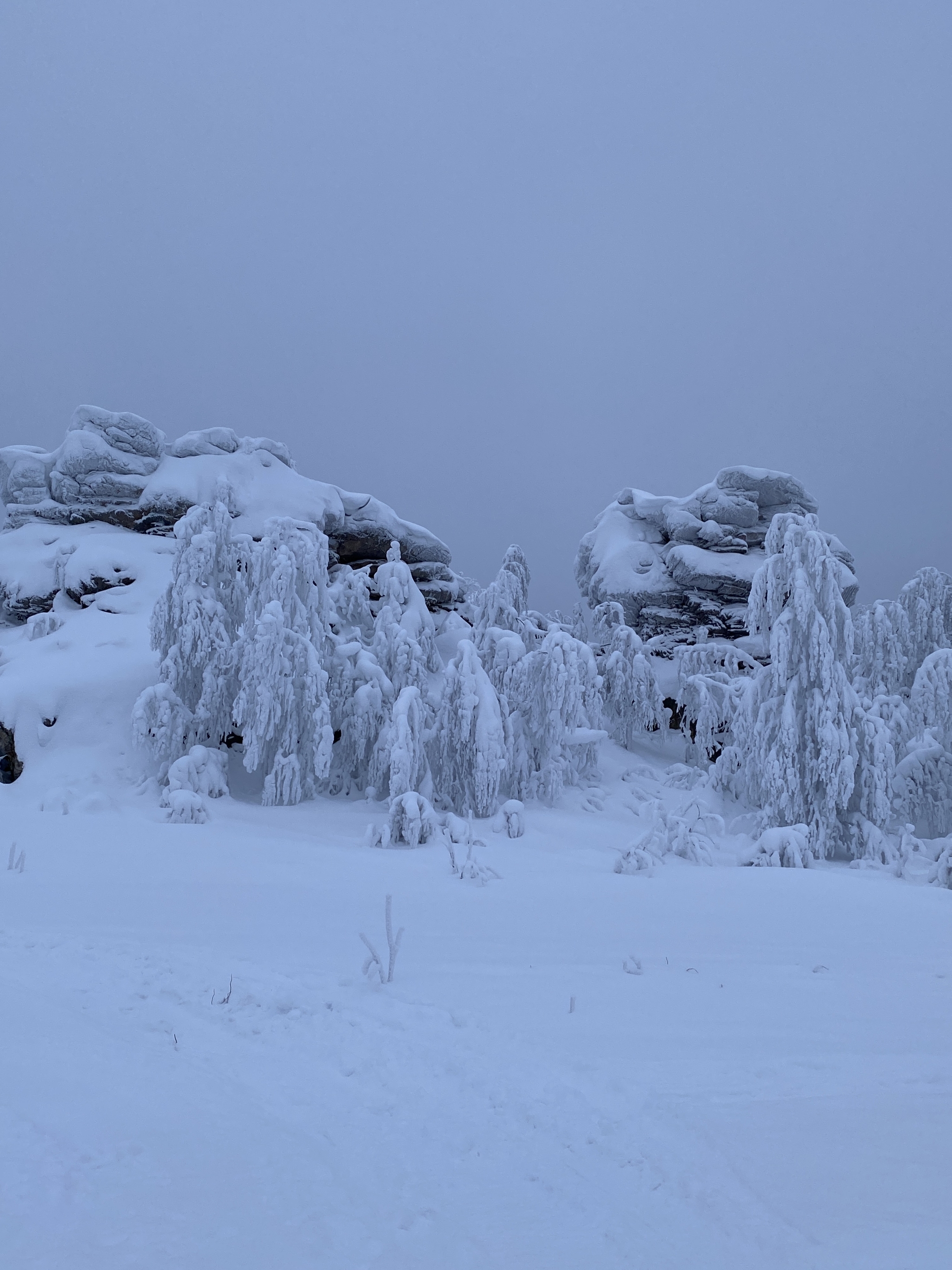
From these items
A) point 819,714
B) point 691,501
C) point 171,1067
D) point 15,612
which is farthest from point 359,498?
point 171,1067

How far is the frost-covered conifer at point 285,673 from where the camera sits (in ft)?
44.6

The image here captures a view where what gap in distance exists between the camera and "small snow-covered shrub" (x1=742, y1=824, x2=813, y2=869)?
11.6 meters

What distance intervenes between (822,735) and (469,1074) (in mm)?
12281

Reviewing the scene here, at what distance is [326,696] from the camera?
14125 millimetres

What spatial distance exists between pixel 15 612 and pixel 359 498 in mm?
11685

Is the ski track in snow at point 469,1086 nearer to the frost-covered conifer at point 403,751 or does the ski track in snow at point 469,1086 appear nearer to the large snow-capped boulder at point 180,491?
the frost-covered conifer at point 403,751

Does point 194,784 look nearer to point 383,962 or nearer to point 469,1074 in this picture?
point 383,962

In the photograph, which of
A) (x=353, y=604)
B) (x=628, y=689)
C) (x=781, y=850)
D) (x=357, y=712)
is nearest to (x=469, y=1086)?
(x=781, y=850)

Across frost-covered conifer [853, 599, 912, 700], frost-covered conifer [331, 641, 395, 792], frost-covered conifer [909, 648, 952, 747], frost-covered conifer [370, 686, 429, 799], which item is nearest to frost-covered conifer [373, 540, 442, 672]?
frost-covered conifer [331, 641, 395, 792]

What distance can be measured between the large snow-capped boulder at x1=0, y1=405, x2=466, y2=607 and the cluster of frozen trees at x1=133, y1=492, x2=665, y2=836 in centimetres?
654

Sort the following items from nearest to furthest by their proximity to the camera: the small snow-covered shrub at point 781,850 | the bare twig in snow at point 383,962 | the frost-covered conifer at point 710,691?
1. the bare twig in snow at point 383,962
2. the small snow-covered shrub at point 781,850
3. the frost-covered conifer at point 710,691

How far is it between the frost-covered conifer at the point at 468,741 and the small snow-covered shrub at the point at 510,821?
0.91 m

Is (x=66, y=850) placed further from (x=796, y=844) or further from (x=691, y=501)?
(x=691, y=501)

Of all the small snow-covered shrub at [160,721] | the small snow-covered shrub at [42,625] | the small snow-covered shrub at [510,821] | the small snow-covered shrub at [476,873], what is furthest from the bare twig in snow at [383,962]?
the small snow-covered shrub at [42,625]
